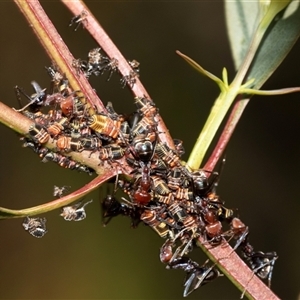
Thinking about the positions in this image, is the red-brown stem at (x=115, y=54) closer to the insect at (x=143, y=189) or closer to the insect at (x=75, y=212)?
the insect at (x=143, y=189)

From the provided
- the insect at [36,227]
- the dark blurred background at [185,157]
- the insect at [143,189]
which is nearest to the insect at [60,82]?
the insect at [143,189]

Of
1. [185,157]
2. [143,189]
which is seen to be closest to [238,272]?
[143,189]

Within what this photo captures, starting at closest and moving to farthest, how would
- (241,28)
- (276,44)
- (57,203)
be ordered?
1. (57,203)
2. (276,44)
3. (241,28)

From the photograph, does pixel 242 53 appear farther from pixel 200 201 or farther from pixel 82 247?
pixel 82 247

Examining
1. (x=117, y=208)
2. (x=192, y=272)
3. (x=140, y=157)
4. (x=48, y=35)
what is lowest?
(x=192, y=272)

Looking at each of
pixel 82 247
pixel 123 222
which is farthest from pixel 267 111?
pixel 82 247

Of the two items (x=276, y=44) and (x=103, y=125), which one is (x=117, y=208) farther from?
(x=276, y=44)
